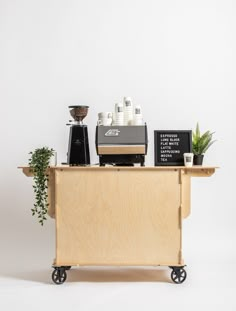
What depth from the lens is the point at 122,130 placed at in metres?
4.43

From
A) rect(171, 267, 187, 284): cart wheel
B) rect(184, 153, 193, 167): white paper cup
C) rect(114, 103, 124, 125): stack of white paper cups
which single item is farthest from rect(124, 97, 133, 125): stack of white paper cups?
rect(171, 267, 187, 284): cart wheel

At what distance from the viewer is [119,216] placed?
4.36m

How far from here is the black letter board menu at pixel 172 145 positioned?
14.8 ft

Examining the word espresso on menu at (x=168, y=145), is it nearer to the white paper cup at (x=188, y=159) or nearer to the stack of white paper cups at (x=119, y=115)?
the white paper cup at (x=188, y=159)

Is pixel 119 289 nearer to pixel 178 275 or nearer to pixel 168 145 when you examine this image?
pixel 178 275

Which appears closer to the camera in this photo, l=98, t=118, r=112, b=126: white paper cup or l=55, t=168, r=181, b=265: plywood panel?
l=55, t=168, r=181, b=265: plywood panel

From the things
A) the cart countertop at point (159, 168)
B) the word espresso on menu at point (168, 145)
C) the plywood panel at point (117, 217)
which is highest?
the word espresso on menu at point (168, 145)

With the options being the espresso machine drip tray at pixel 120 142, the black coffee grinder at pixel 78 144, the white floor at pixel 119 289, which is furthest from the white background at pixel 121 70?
the espresso machine drip tray at pixel 120 142

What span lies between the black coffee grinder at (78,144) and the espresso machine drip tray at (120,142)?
120 mm

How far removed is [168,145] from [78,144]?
2.08 ft

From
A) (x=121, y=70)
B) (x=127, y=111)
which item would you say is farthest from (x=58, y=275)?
(x=121, y=70)

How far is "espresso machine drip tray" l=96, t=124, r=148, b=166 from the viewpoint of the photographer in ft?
14.5

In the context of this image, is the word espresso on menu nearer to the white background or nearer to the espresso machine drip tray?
the espresso machine drip tray

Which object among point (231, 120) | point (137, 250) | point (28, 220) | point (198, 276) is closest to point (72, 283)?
point (137, 250)
